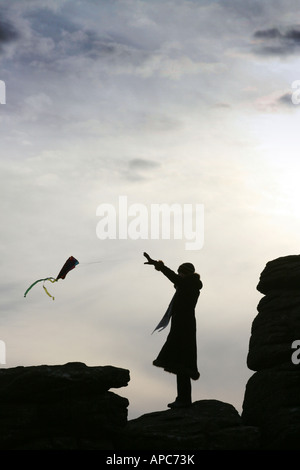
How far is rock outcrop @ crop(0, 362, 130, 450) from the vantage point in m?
20.2

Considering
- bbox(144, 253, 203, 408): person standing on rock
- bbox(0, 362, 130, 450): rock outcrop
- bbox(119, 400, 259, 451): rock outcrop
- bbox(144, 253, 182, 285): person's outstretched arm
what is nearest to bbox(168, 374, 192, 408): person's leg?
bbox(144, 253, 203, 408): person standing on rock

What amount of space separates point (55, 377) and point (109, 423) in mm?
2227

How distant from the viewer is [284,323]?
22.6 m

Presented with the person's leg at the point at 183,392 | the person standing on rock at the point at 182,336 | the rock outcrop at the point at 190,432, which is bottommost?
the rock outcrop at the point at 190,432

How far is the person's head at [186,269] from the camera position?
21.5 metres

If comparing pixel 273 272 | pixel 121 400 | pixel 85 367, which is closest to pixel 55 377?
pixel 85 367

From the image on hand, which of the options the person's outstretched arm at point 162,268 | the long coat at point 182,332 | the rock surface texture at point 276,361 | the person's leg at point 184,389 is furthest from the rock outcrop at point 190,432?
the person's outstretched arm at point 162,268

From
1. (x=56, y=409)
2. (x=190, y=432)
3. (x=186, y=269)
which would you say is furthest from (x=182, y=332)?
(x=56, y=409)

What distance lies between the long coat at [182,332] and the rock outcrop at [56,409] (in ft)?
6.88

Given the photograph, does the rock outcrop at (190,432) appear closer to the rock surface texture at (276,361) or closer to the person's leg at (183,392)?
the person's leg at (183,392)

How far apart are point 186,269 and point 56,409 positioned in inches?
226
